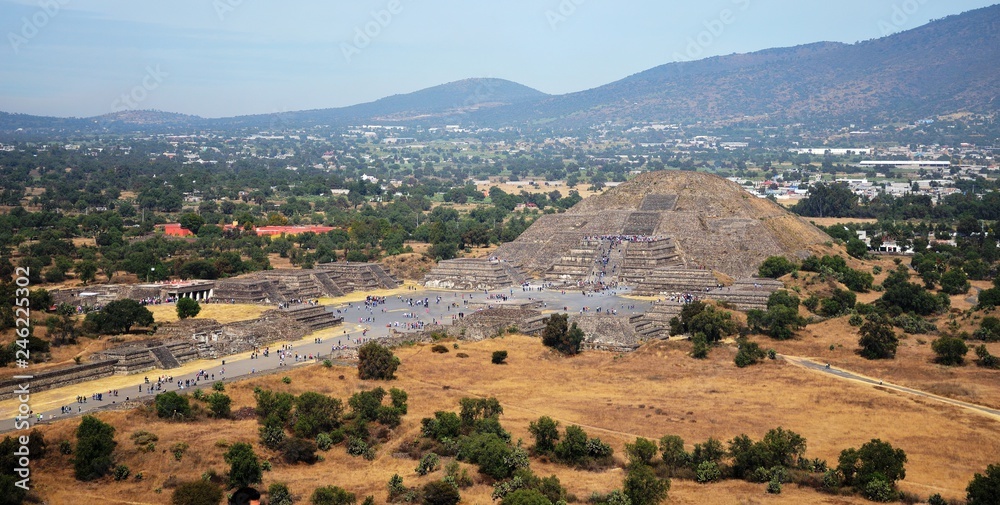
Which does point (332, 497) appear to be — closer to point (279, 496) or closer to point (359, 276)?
point (279, 496)

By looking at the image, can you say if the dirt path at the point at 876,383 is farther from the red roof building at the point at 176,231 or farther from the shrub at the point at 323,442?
the red roof building at the point at 176,231

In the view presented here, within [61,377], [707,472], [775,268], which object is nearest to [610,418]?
[707,472]

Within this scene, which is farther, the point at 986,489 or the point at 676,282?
the point at 676,282

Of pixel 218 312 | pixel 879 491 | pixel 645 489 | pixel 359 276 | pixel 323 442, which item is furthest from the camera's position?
pixel 359 276

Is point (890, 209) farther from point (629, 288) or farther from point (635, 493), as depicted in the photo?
point (635, 493)

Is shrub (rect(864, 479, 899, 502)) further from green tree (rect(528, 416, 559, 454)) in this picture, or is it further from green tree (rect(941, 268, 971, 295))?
green tree (rect(941, 268, 971, 295))

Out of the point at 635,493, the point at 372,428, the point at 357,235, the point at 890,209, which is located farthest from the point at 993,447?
the point at 890,209
